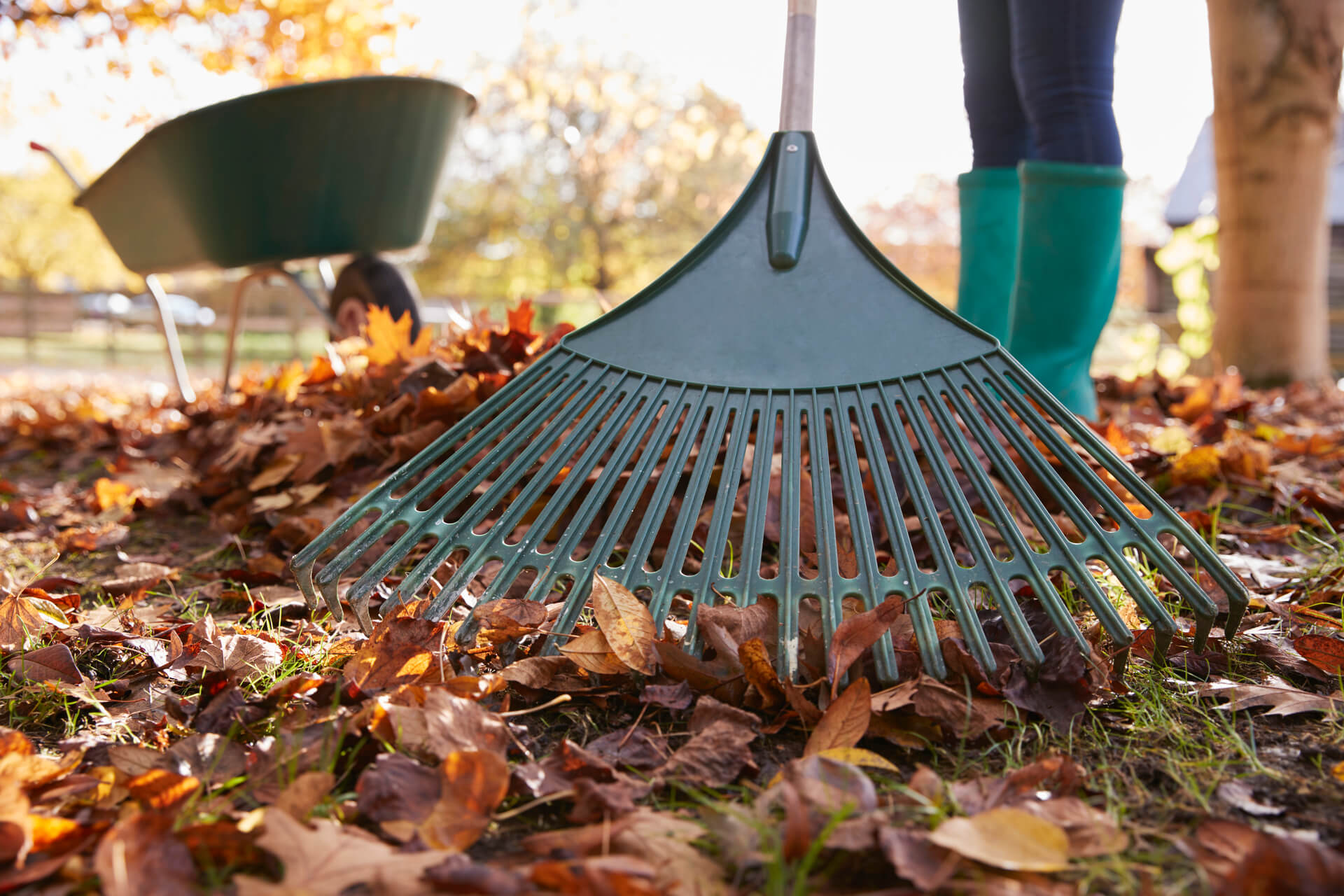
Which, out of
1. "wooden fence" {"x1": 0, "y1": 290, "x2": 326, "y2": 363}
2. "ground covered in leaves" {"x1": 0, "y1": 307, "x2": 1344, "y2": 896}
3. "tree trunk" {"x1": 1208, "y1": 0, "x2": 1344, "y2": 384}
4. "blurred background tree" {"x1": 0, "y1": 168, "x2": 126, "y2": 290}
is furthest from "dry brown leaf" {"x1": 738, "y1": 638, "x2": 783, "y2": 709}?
"blurred background tree" {"x1": 0, "y1": 168, "x2": 126, "y2": 290}

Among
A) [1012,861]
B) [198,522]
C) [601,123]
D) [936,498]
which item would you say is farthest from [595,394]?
[601,123]

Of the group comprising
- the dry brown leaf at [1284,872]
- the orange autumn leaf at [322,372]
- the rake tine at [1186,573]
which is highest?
the orange autumn leaf at [322,372]

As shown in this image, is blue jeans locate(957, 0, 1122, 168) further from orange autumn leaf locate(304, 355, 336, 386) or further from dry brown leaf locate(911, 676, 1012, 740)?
orange autumn leaf locate(304, 355, 336, 386)

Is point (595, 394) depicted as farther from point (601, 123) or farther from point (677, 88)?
point (677, 88)

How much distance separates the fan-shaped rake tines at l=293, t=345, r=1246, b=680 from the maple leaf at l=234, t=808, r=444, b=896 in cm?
35

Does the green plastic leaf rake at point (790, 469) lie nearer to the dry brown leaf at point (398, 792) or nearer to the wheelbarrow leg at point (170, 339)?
the dry brown leaf at point (398, 792)

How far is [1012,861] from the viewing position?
1.86 feet

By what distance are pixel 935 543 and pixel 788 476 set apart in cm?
17

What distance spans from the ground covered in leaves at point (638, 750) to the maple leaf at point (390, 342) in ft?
1.93

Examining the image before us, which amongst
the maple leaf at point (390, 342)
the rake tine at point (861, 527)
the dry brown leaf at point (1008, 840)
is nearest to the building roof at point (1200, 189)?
the maple leaf at point (390, 342)

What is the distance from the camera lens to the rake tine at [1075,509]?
2.93 ft

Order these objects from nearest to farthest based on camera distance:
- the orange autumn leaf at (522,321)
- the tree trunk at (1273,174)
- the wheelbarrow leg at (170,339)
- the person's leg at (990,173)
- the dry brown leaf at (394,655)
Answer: the dry brown leaf at (394,655) → the orange autumn leaf at (522,321) → the person's leg at (990,173) → the wheelbarrow leg at (170,339) → the tree trunk at (1273,174)

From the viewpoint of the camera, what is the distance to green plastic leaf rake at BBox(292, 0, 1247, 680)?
94cm

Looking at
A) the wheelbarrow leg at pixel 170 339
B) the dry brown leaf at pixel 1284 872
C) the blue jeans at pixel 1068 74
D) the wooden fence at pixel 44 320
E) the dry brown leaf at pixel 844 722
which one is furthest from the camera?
the wooden fence at pixel 44 320
